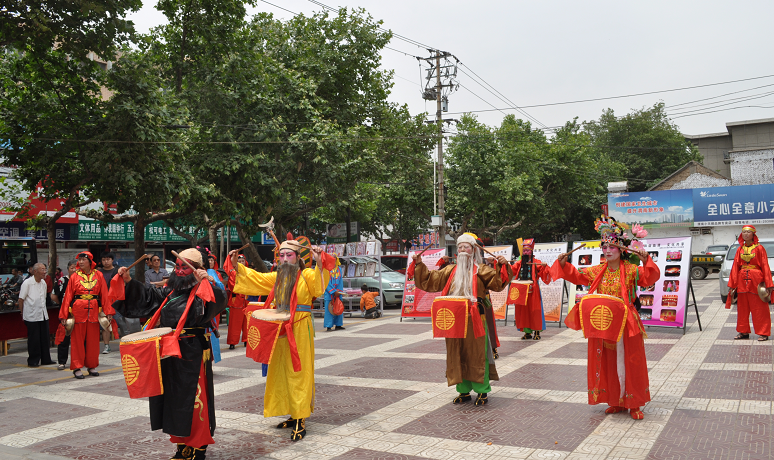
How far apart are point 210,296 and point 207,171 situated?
1175cm

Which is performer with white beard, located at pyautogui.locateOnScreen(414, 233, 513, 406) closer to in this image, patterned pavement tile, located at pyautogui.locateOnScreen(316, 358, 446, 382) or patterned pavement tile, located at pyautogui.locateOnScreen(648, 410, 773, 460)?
patterned pavement tile, located at pyautogui.locateOnScreen(316, 358, 446, 382)

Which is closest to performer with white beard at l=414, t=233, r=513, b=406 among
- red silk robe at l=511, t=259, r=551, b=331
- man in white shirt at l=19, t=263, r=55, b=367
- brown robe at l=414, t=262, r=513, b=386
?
brown robe at l=414, t=262, r=513, b=386

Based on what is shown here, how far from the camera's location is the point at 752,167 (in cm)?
3631


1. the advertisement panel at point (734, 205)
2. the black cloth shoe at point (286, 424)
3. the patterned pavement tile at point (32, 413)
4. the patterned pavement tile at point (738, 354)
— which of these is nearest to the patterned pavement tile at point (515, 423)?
the black cloth shoe at point (286, 424)

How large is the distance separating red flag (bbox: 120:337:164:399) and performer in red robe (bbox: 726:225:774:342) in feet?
31.1

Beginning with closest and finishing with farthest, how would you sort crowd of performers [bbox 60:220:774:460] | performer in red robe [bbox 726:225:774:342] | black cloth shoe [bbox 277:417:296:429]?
1. crowd of performers [bbox 60:220:774:460]
2. black cloth shoe [bbox 277:417:296:429]
3. performer in red robe [bbox 726:225:774:342]

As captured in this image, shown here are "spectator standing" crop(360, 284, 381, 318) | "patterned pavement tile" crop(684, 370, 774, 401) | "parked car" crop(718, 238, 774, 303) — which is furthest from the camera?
"spectator standing" crop(360, 284, 381, 318)

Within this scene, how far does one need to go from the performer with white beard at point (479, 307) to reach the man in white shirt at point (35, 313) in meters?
7.48

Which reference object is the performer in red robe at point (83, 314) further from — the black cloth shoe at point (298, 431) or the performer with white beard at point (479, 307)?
the performer with white beard at point (479, 307)

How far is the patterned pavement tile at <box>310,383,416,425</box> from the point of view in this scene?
6047 mm

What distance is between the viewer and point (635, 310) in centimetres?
582

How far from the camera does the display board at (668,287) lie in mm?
10898

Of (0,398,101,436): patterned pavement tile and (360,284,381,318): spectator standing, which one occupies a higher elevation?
(360,284,381,318): spectator standing

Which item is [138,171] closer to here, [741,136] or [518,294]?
[518,294]
